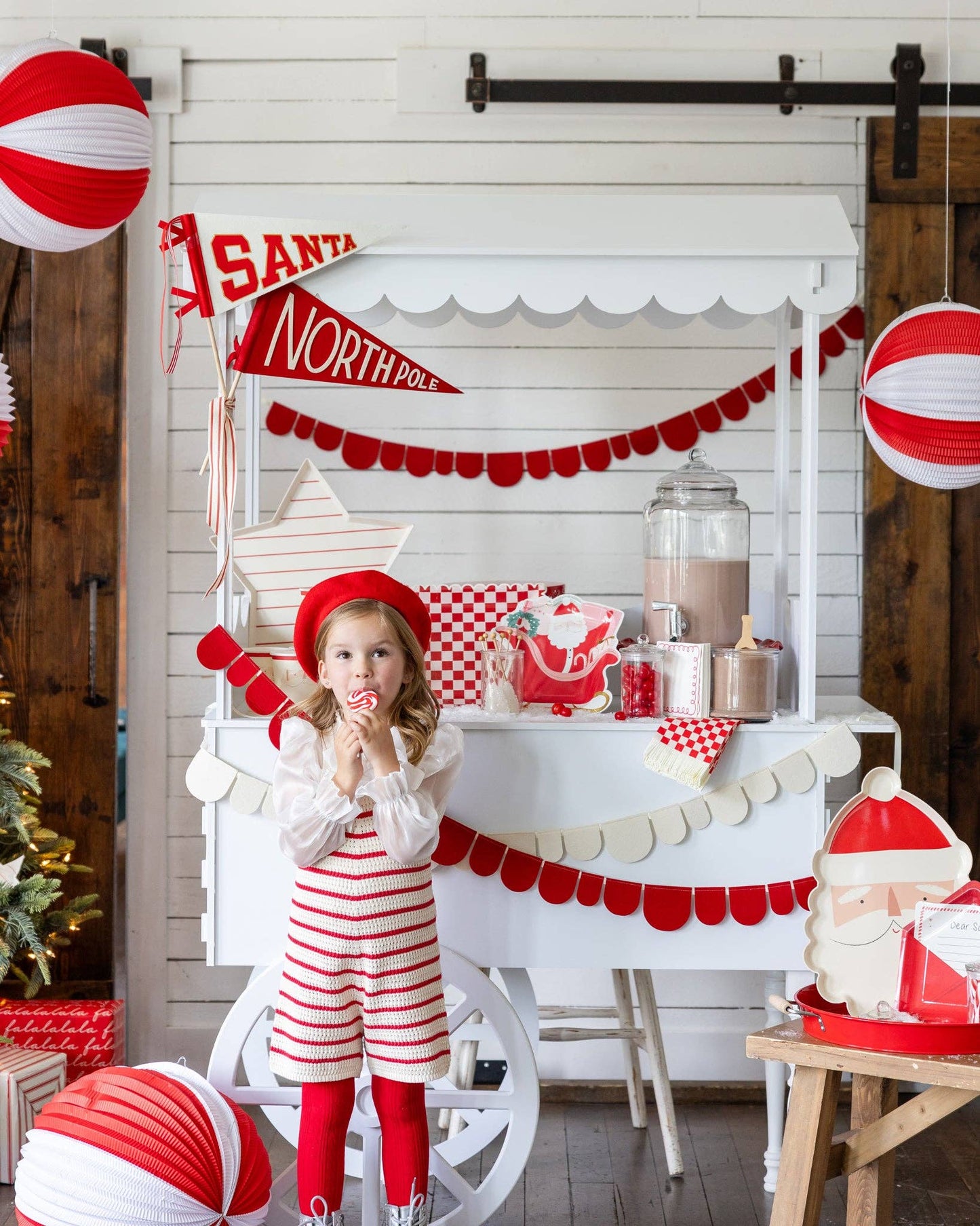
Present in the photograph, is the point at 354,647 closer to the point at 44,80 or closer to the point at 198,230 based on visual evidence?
the point at 198,230

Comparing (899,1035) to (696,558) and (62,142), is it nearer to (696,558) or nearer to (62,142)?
(696,558)

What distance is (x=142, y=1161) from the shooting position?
1.86m

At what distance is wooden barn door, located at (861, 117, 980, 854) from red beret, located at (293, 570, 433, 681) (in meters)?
1.41

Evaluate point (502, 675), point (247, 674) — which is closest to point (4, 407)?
point (247, 674)

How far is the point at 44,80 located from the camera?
2021 millimetres

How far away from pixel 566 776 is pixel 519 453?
1.08 metres

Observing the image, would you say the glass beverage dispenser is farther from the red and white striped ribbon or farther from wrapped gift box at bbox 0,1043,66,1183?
wrapped gift box at bbox 0,1043,66,1183

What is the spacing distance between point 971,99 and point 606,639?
1695 mm

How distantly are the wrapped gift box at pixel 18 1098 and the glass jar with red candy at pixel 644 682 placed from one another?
4.61 feet

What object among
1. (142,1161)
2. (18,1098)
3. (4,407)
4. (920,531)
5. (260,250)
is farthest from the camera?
(920,531)

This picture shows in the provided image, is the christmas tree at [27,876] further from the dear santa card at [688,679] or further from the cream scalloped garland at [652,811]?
the dear santa card at [688,679]

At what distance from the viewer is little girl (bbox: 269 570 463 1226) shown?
1.91m

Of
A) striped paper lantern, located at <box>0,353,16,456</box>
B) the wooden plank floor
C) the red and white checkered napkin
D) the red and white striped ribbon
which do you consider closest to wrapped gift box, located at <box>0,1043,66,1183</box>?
the wooden plank floor

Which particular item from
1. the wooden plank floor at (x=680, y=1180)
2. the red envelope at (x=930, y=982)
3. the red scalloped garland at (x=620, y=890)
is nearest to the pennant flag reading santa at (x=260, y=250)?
the red scalloped garland at (x=620, y=890)
